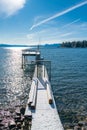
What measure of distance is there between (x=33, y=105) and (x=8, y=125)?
2171 millimetres

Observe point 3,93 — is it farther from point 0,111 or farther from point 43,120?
point 43,120

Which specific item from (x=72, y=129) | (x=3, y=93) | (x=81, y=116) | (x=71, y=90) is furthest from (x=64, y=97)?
(x=72, y=129)

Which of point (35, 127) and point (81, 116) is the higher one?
point (35, 127)

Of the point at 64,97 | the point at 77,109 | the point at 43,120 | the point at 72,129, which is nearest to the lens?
the point at 43,120

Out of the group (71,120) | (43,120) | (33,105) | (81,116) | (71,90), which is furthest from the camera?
(71,90)

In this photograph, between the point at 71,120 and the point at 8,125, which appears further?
the point at 71,120

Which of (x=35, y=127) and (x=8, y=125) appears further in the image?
(x=8, y=125)

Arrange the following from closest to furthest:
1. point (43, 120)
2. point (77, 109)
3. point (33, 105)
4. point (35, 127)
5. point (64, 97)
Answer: point (35, 127)
point (43, 120)
point (33, 105)
point (77, 109)
point (64, 97)

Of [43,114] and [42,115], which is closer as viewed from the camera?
[42,115]

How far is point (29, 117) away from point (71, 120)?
4.22 meters

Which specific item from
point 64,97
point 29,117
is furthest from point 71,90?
point 29,117

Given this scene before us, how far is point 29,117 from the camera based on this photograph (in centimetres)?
1253

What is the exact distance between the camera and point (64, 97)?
21.6 metres

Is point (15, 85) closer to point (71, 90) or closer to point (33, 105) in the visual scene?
point (71, 90)
